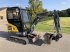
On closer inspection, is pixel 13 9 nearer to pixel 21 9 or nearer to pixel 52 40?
pixel 21 9

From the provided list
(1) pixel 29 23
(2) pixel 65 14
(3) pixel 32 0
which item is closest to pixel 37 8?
(3) pixel 32 0

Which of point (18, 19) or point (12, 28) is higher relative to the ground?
point (18, 19)

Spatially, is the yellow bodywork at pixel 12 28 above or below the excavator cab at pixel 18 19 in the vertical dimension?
below

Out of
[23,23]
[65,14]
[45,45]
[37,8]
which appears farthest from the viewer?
[65,14]

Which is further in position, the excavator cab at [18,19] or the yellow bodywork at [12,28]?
the yellow bodywork at [12,28]

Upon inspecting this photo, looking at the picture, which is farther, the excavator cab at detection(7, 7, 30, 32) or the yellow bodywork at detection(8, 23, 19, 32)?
the yellow bodywork at detection(8, 23, 19, 32)

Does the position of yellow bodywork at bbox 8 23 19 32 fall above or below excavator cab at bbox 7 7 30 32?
below

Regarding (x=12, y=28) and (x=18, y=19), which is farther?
(x=12, y=28)

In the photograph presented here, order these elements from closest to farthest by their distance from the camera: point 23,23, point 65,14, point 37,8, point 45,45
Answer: point 45,45 < point 23,23 < point 37,8 < point 65,14

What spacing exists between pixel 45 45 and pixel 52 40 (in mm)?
992

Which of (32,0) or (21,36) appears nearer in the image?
(21,36)

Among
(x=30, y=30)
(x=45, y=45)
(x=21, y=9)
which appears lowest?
(x=45, y=45)

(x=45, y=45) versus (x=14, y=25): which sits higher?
(x=14, y=25)

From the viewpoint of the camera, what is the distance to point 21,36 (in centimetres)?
1374
